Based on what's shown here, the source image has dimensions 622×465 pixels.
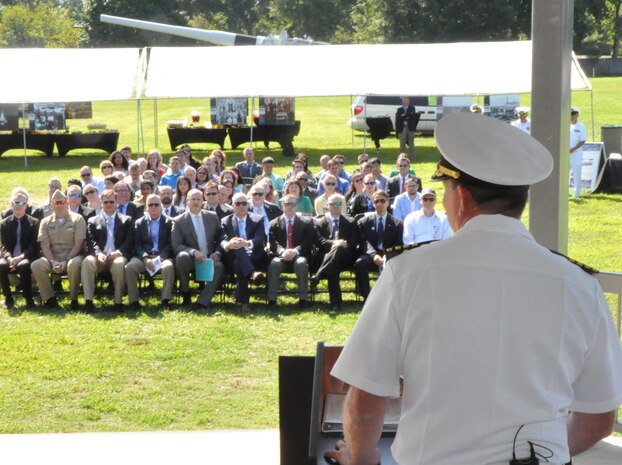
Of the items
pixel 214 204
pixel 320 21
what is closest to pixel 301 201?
pixel 214 204

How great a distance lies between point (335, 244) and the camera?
11.8 m

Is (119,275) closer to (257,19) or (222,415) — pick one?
(222,415)

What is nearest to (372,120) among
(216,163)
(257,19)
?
(216,163)

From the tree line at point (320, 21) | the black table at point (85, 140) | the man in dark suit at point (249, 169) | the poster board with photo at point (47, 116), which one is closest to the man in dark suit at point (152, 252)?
the man in dark suit at point (249, 169)

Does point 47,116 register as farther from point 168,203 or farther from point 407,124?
point 168,203

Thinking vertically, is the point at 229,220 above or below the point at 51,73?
below

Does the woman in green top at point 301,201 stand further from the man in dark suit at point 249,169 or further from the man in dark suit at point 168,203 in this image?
the man in dark suit at point 249,169

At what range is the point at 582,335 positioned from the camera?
227 cm

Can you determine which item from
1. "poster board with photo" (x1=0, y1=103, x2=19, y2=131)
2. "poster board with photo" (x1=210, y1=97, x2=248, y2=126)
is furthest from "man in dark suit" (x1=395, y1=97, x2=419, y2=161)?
"poster board with photo" (x1=0, y1=103, x2=19, y2=131)

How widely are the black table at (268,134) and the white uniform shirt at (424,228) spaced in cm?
1751

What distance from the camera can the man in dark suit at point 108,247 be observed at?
462 inches

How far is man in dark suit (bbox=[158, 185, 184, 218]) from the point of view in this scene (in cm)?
1248

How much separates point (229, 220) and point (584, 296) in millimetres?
9831

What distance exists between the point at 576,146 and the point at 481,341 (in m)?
16.4
